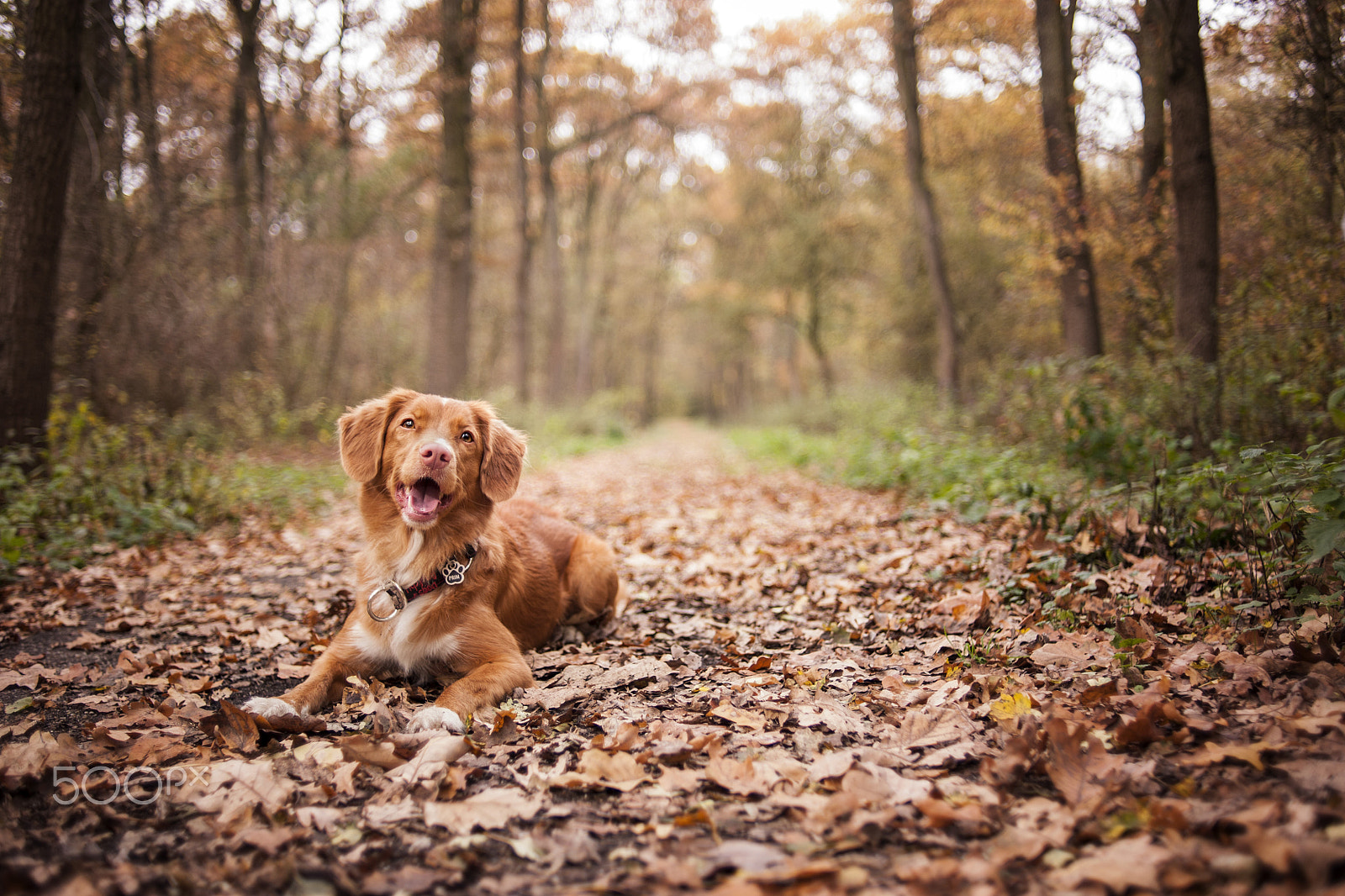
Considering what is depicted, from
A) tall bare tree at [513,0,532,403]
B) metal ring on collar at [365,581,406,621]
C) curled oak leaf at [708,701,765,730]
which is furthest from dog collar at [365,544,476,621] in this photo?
tall bare tree at [513,0,532,403]

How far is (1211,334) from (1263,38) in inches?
118

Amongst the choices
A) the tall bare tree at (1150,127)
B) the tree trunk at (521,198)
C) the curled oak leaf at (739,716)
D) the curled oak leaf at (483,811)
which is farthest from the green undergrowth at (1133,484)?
the tree trunk at (521,198)

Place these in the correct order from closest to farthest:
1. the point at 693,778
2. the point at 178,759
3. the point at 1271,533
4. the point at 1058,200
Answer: the point at 693,778 < the point at 178,759 < the point at 1271,533 < the point at 1058,200

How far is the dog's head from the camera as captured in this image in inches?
131

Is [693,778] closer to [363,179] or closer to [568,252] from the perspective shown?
[363,179]

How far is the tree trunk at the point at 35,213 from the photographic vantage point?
5.89 metres

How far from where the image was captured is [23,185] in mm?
5902

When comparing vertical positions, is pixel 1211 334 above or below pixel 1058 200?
below

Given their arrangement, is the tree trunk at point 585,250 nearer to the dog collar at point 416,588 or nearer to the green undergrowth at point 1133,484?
the green undergrowth at point 1133,484

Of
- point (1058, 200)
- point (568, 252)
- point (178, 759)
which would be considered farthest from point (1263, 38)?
point (568, 252)

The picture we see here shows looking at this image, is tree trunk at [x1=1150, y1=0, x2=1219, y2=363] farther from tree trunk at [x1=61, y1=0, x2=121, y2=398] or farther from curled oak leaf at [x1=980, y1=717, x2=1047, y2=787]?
tree trunk at [x1=61, y1=0, x2=121, y2=398]

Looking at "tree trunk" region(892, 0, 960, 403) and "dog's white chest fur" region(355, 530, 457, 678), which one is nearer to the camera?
"dog's white chest fur" region(355, 530, 457, 678)

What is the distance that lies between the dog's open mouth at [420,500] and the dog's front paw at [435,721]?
0.92 metres

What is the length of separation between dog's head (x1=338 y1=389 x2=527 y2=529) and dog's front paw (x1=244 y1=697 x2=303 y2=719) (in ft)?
3.12
